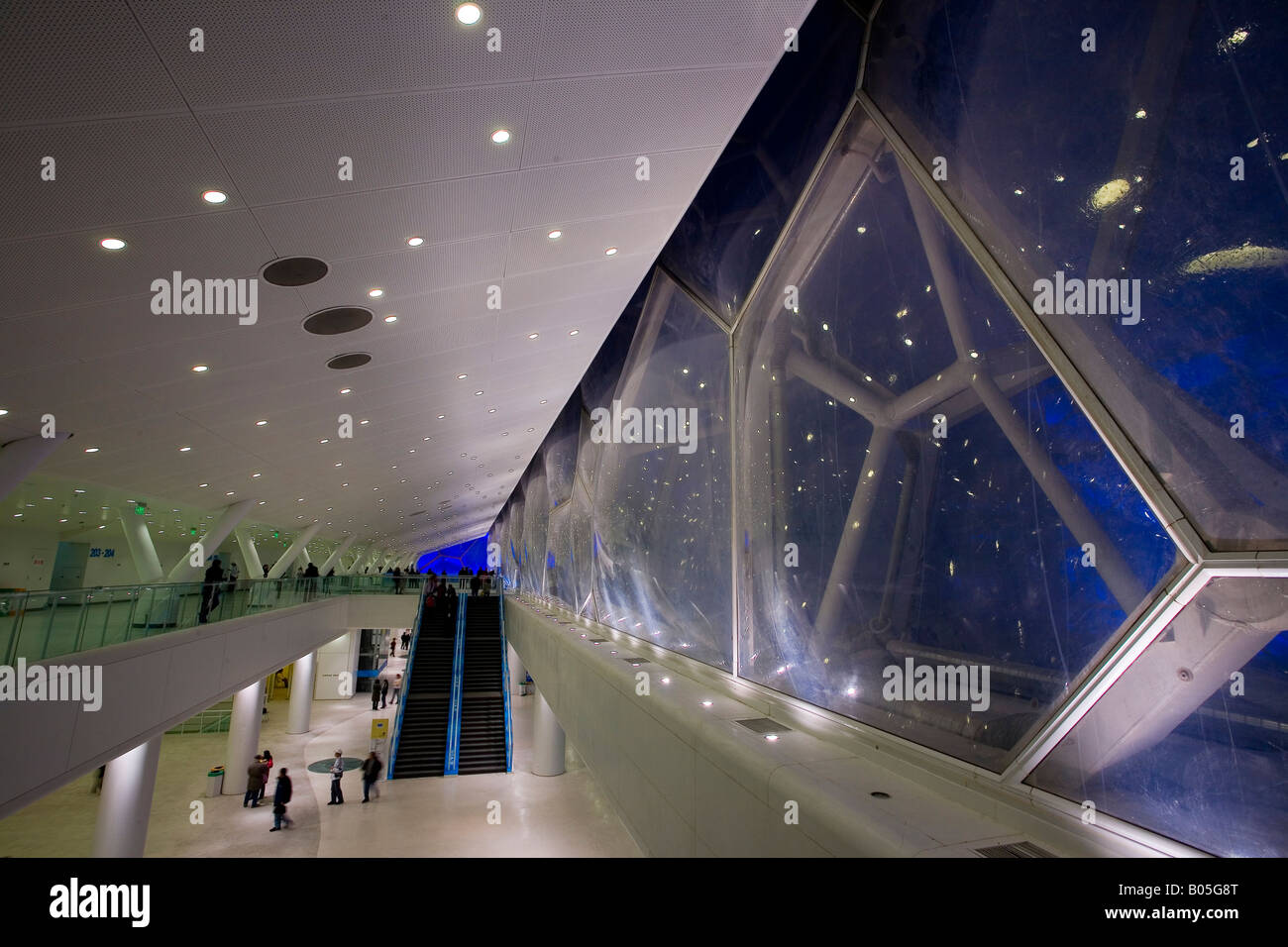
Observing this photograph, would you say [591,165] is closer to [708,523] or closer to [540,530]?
[708,523]

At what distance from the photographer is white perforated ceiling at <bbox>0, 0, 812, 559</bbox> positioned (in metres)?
3.61

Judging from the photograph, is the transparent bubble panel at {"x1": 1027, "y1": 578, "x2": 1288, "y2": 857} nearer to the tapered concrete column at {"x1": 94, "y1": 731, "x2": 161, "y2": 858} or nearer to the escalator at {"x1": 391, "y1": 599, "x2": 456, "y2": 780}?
the tapered concrete column at {"x1": 94, "y1": 731, "x2": 161, "y2": 858}

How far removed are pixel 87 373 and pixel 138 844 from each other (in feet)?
34.5

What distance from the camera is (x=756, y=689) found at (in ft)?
20.4

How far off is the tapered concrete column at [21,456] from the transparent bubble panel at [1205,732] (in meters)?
12.2

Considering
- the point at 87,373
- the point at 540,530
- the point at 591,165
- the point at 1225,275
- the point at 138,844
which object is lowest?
the point at 138,844

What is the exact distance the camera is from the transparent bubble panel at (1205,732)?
233cm

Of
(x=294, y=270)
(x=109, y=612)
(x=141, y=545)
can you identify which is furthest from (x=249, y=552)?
(x=294, y=270)

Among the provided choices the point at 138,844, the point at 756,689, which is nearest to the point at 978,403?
the point at 756,689

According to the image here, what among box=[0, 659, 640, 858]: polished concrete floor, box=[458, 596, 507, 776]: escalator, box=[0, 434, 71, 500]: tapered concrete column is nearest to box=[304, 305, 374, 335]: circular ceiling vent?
box=[0, 434, 71, 500]: tapered concrete column

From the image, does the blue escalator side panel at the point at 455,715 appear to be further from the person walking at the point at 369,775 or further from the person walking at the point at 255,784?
the person walking at the point at 255,784

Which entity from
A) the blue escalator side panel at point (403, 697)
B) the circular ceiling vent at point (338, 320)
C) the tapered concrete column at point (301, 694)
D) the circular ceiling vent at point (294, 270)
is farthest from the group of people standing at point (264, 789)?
the circular ceiling vent at point (294, 270)

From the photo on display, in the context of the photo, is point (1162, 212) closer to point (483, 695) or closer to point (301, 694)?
point (483, 695)

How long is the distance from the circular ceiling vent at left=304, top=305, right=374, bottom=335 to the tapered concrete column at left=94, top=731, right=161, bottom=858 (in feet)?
31.5
